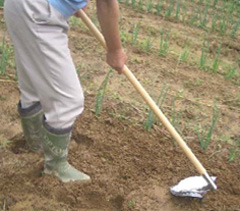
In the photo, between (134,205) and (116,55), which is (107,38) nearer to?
(116,55)

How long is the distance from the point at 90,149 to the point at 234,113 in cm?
124

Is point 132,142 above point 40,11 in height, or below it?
below

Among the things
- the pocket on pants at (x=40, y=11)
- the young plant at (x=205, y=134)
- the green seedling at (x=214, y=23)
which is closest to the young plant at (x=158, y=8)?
the green seedling at (x=214, y=23)

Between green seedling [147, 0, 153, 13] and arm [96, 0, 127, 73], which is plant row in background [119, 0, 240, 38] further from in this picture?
arm [96, 0, 127, 73]

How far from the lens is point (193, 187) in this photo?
272cm

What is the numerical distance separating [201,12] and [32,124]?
3.32 metres

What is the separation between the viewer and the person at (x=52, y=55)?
7.41 ft

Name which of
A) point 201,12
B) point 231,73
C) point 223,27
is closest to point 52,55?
point 231,73

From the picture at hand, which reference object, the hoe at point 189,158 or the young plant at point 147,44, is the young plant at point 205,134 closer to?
the hoe at point 189,158

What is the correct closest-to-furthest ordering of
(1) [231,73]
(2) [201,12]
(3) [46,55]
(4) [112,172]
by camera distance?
(3) [46,55] → (4) [112,172] → (1) [231,73] → (2) [201,12]

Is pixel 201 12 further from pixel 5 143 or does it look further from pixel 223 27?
pixel 5 143

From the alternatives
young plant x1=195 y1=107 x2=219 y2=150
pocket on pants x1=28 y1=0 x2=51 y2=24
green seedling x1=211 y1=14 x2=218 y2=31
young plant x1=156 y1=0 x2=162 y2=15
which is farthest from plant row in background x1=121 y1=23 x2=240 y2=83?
pocket on pants x1=28 y1=0 x2=51 y2=24

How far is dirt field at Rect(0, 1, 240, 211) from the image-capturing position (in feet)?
9.13

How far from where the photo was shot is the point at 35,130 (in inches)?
115
